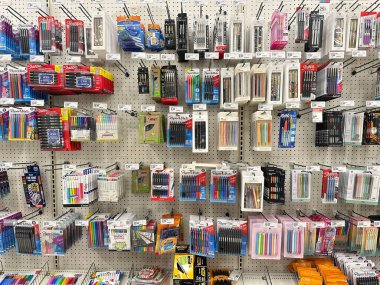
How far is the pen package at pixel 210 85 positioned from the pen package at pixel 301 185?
38.9 inches

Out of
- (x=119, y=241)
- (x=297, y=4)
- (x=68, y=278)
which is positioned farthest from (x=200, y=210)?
(x=297, y=4)

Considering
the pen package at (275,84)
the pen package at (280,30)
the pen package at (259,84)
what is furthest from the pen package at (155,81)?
the pen package at (280,30)

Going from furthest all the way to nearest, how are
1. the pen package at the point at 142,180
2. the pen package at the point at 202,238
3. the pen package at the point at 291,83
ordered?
the pen package at the point at 142,180, the pen package at the point at 202,238, the pen package at the point at 291,83

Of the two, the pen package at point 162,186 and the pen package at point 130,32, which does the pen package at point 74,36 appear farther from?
the pen package at point 162,186

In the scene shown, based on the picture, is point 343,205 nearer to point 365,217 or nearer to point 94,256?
point 365,217

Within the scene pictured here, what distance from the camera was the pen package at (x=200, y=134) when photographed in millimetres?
1929

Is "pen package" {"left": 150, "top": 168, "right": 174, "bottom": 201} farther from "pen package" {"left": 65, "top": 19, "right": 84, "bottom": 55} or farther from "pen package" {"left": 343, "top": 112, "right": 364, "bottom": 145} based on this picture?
"pen package" {"left": 343, "top": 112, "right": 364, "bottom": 145}

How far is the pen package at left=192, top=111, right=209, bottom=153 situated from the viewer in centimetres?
193

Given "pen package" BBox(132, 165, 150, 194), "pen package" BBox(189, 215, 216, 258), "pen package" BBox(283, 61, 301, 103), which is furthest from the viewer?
"pen package" BBox(132, 165, 150, 194)

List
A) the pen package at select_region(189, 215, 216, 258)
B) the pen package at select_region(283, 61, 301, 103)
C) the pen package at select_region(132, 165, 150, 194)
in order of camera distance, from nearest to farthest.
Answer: the pen package at select_region(283, 61, 301, 103) → the pen package at select_region(189, 215, 216, 258) → the pen package at select_region(132, 165, 150, 194)

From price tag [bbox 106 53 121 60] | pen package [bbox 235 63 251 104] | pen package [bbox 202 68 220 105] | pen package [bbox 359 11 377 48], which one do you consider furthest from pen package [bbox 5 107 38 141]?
pen package [bbox 359 11 377 48]

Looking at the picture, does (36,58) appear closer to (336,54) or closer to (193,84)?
(193,84)

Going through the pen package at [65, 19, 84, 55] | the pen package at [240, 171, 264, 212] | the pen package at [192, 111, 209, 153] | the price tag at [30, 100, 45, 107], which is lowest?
the pen package at [240, 171, 264, 212]

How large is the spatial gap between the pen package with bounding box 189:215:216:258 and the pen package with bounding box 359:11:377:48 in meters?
2.06
